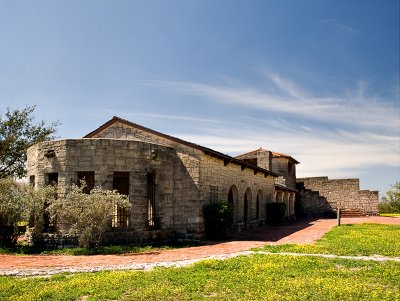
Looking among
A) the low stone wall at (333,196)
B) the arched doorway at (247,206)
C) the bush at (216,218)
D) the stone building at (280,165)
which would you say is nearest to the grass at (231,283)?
the bush at (216,218)

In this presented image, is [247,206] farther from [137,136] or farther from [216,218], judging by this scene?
[137,136]

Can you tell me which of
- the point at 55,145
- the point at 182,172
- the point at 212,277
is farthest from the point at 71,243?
the point at 212,277

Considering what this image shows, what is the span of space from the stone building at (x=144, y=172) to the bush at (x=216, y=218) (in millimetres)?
454

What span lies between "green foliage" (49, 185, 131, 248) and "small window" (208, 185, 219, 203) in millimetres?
4718

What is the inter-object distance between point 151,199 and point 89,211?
12.6ft

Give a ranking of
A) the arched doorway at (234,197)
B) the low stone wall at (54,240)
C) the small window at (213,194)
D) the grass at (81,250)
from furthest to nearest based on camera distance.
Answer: the arched doorway at (234,197)
the small window at (213,194)
the low stone wall at (54,240)
the grass at (81,250)

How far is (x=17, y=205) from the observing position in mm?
13844

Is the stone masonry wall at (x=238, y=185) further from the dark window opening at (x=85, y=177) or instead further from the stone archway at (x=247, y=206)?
the dark window opening at (x=85, y=177)

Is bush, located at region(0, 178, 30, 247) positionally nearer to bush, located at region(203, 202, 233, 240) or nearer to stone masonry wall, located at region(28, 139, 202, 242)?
stone masonry wall, located at region(28, 139, 202, 242)

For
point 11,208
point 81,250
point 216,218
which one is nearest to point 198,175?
point 216,218

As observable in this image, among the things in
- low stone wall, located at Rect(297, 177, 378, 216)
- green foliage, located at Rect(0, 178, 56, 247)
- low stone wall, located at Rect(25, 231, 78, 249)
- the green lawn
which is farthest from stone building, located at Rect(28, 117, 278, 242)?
low stone wall, located at Rect(297, 177, 378, 216)

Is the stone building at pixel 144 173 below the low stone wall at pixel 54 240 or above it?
above

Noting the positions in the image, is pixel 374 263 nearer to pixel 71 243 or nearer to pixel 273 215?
pixel 71 243

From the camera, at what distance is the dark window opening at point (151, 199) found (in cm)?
1581
